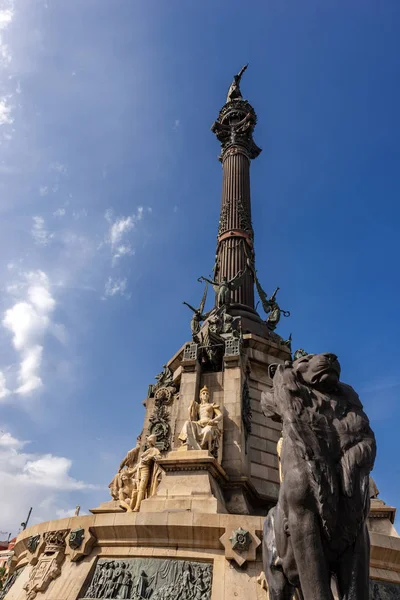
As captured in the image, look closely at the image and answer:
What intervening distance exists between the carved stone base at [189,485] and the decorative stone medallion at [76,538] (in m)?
1.75

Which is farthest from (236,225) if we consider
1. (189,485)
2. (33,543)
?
(33,543)

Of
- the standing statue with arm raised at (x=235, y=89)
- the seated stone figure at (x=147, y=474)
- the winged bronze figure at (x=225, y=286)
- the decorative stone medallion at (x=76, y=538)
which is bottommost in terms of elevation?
the decorative stone medallion at (x=76, y=538)

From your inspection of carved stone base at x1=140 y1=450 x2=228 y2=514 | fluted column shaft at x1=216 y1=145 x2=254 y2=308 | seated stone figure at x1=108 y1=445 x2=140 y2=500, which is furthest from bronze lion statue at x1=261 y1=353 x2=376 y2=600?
fluted column shaft at x1=216 y1=145 x2=254 y2=308

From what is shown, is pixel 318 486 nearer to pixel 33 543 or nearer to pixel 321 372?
pixel 321 372

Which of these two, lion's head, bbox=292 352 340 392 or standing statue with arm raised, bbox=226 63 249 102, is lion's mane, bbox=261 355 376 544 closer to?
lion's head, bbox=292 352 340 392

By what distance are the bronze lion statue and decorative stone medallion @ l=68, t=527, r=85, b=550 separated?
6029 mm

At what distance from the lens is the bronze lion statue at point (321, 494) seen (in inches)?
143

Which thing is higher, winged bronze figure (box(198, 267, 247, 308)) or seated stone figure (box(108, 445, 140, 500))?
winged bronze figure (box(198, 267, 247, 308))

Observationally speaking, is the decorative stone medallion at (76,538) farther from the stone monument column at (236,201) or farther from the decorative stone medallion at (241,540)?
the stone monument column at (236,201)

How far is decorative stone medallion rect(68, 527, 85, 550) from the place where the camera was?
29.3ft

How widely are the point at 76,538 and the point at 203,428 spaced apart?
15.0 feet

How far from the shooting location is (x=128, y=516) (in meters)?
8.88

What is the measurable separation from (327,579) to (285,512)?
0.58m

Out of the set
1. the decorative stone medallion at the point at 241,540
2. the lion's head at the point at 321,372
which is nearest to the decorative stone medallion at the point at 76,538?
the decorative stone medallion at the point at 241,540
